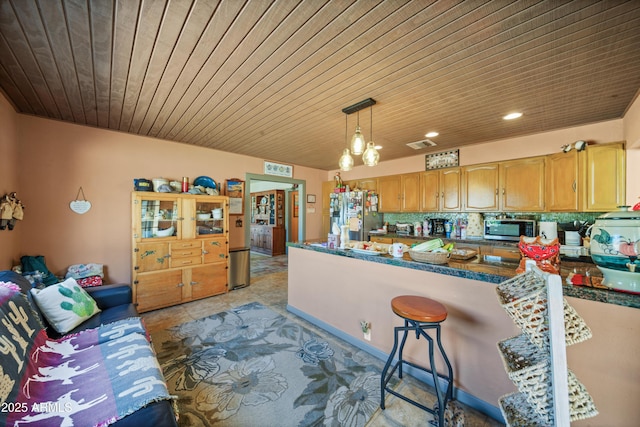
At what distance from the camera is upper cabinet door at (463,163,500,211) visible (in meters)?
3.62

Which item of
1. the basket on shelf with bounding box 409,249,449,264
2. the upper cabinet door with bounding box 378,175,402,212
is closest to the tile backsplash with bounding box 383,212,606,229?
the upper cabinet door with bounding box 378,175,402,212

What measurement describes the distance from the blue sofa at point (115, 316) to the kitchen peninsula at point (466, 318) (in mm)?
1628

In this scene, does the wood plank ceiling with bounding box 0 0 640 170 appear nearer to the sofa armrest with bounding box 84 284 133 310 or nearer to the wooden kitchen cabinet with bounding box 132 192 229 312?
the wooden kitchen cabinet with bounding box 132 192 229 312

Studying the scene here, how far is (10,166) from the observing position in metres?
2.51

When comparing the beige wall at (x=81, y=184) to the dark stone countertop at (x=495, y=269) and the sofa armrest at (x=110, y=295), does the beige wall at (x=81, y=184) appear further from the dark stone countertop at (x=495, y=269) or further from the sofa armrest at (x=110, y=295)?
the dark stone countertop at (x=495, y=269)

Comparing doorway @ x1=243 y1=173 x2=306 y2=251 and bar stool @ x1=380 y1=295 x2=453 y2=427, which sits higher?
doorway @ x1=243 y1=173 x2=306 y2=251

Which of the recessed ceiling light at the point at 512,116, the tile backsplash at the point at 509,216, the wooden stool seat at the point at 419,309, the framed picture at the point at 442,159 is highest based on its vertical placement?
the recessed ceiling light at the point at 512,116

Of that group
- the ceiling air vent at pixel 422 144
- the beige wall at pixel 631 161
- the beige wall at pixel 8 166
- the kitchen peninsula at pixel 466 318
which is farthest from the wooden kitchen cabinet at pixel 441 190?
the beige wall at pixel 8 166

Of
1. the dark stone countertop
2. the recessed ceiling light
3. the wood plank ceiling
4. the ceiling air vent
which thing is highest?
the wood plank ceiling

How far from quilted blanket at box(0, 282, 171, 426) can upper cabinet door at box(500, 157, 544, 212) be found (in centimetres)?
440

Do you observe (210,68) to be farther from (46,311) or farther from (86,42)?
(46,311)

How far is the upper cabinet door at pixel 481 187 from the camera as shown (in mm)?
3621

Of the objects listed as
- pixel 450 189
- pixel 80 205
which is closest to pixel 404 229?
pixel 450 189

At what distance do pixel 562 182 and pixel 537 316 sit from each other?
11.4ft
